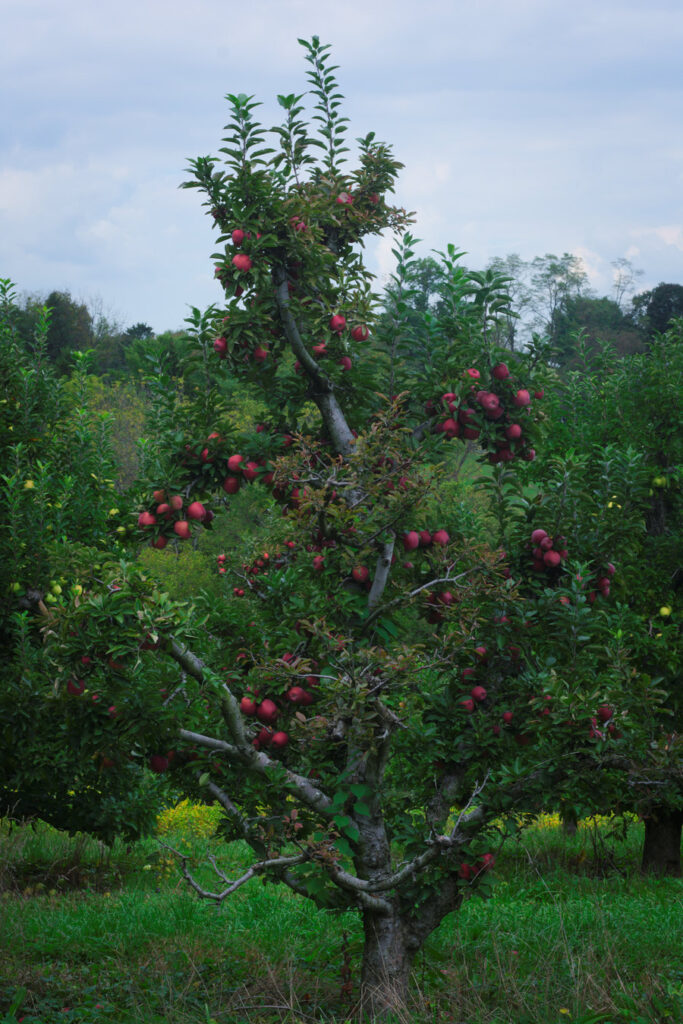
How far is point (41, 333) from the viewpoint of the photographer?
355 inches

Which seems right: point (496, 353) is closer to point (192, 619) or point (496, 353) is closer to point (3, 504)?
point (192, 619)

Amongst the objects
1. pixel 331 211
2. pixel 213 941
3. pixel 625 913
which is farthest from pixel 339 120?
pixel 625 913

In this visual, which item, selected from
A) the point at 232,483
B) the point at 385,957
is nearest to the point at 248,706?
the point at 232,483

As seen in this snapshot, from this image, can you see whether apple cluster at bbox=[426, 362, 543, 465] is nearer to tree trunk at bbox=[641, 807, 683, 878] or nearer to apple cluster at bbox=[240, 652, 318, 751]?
apple cluster at bbox=[240, 652, 318, 751]

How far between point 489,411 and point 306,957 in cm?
411

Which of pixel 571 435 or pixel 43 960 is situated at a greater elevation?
pixel 571 435

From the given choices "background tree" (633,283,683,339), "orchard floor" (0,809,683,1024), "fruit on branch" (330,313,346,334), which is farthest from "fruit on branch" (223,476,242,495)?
"background tree" (633,283,683,339)

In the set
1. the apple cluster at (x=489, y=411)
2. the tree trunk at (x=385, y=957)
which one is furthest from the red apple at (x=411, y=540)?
the tree trunk at (x=385, y=957)

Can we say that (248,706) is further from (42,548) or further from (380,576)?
(42,548)

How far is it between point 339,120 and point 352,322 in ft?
4.88

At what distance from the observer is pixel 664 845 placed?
10.6 metres

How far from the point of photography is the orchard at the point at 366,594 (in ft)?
15.0

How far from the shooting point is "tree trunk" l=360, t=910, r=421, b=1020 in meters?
5.05

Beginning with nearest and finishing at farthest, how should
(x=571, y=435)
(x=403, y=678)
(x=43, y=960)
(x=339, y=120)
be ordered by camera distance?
(x=403, y=678) → (x=339, y=120) → (x=43, y=960) → (x=571, y=435)
